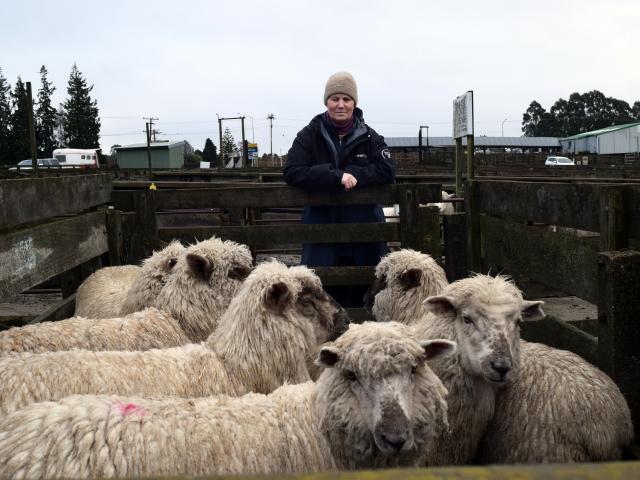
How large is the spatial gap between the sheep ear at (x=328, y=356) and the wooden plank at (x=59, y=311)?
2441mm

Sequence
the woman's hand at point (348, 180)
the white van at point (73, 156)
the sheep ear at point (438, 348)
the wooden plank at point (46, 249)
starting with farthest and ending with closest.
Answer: the white van at point (73, 156), the woman's hand at point (348, 180), the wooden plank at point (46, 249), the sheep ear at point (438, 348)

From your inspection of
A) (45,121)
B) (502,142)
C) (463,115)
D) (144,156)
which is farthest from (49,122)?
(463,115)

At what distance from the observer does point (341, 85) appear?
5062mm

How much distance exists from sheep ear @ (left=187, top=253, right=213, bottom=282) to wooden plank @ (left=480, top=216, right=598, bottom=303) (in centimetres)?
214

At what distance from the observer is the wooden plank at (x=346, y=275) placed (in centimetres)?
519

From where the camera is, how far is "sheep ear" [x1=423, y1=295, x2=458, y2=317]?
11.3ft

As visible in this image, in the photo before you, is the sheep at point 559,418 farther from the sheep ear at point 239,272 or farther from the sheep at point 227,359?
the sheep ear at point 239,272

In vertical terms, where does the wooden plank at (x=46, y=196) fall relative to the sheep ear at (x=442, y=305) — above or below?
above

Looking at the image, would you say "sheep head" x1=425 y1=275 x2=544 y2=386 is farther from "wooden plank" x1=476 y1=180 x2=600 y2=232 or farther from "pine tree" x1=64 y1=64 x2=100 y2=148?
"pine tree" x1=64 y1=64 x2=100 y2=148

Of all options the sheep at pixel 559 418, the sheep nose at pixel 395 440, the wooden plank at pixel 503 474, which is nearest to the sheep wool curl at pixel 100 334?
the sheep nose at pixel 395 440

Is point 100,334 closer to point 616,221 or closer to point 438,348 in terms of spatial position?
point 438,348

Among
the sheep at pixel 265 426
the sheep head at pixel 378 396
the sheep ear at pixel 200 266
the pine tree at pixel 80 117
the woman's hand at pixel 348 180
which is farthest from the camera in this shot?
the pine tree at pixel 80 117

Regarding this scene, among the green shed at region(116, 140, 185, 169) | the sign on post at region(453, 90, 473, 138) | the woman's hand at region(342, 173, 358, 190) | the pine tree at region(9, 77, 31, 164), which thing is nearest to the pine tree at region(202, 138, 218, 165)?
the green shed at region(116, 140, 185, 169)

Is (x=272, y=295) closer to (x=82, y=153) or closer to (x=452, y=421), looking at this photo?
(x=452, y=421)
